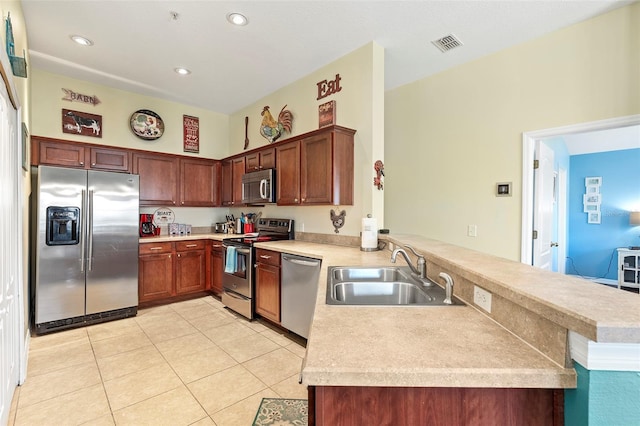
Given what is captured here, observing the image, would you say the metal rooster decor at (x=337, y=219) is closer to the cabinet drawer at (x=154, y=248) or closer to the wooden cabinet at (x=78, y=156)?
the cabinet drawer at (x=154, y=248)

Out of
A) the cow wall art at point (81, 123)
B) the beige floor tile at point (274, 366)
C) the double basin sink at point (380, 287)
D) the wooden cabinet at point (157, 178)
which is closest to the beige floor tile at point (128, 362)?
the beige floor tile at point (274, 366)

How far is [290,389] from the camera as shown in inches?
85.4

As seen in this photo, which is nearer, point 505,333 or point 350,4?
point 505,333

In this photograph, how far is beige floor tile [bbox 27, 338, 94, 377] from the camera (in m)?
2.45

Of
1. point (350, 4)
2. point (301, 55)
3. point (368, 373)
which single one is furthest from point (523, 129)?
point (368, 373)

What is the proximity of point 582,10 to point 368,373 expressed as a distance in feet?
10.6

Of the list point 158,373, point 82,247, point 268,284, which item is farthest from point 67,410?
point 82,247

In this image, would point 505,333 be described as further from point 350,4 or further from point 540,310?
point 350,4

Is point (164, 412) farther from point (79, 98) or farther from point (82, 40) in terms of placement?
point (79, 98)

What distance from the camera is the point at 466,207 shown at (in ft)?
10.5

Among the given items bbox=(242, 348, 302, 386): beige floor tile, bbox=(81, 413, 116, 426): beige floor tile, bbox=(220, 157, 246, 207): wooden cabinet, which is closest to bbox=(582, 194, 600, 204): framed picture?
bbox=(242, 348, 302, 386): beige floor tile

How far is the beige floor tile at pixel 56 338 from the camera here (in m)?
2.85

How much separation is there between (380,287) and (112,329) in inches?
124

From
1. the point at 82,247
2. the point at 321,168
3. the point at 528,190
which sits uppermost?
the point at 321,168
